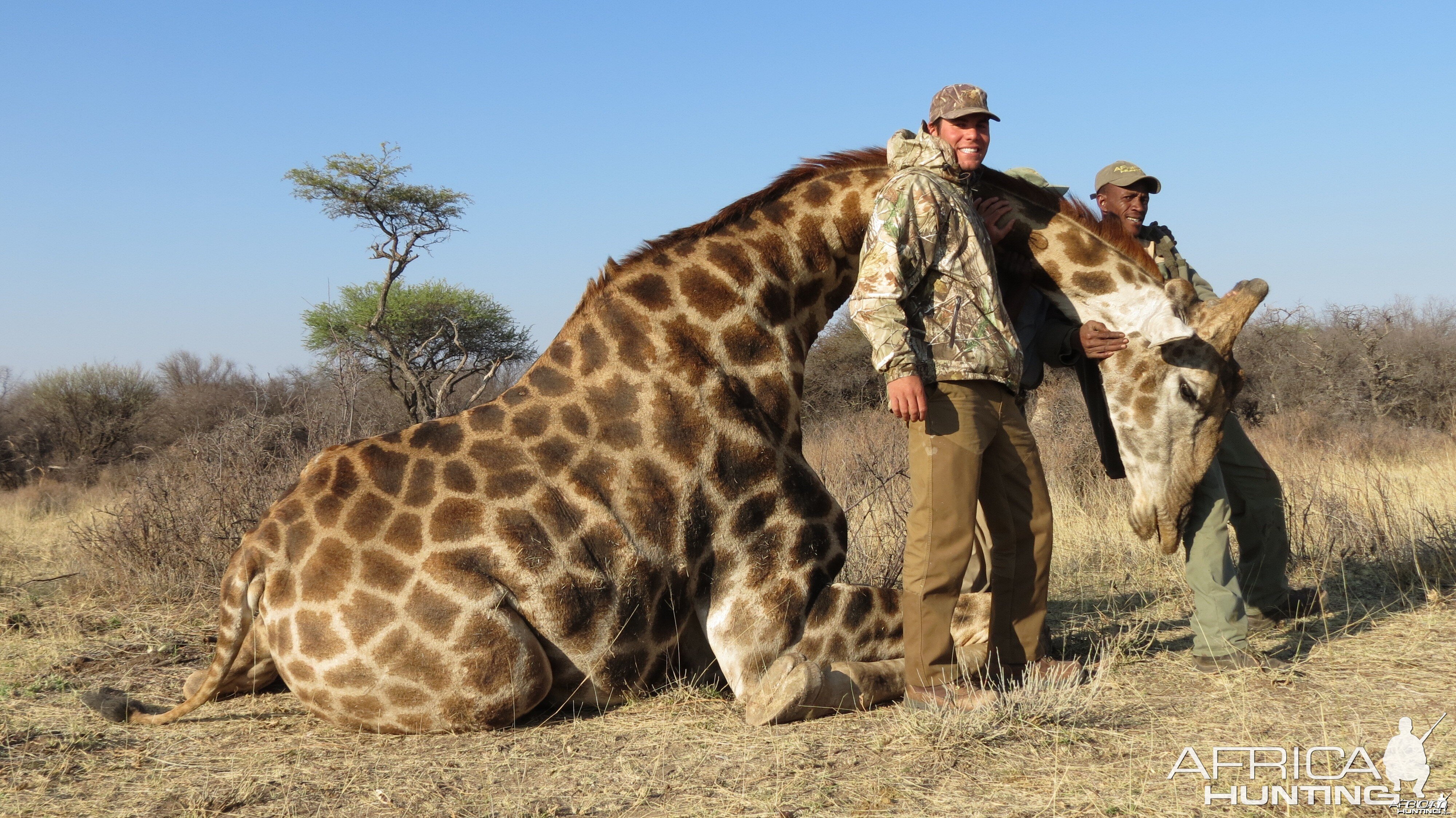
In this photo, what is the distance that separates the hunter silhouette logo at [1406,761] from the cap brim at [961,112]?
2.59m

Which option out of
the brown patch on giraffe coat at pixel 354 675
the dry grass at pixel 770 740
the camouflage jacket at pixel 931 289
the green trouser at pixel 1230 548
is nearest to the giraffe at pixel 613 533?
the brown patch on giraffe coat at pixel 354 675

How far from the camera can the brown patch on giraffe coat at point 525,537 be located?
3.88 metres

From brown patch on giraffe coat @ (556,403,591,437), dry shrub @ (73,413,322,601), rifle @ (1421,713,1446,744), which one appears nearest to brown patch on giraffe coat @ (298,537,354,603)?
brown patch on giraffe coat @ (556,403,591,437)

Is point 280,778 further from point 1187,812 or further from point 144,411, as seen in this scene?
point 144,411

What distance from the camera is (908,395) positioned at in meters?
3.73

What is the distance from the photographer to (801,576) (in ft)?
13.3

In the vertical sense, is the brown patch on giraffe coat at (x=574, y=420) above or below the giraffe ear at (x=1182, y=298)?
below

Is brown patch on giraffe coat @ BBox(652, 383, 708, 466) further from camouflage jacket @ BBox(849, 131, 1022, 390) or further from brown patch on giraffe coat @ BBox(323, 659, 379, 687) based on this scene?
brown patch on giraffe coat @ BBox(323, 659, 379, 687)

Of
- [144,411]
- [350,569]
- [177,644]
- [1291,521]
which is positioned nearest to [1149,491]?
[1291,521]

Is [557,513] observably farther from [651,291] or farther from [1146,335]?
[1146,335]

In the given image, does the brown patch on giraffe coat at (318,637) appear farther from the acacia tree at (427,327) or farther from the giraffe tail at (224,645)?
the acacia tree at (427,327)

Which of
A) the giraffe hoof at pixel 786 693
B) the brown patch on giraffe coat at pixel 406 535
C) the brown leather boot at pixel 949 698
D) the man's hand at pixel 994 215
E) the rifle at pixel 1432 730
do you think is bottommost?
the rifle at pixel 1432 730

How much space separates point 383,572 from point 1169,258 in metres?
3.85

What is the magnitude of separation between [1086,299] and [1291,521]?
10.3 feet
